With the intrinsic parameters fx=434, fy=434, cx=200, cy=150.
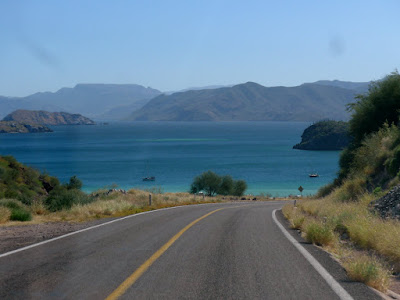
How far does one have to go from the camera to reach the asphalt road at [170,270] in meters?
5.66

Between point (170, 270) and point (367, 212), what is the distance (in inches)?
275

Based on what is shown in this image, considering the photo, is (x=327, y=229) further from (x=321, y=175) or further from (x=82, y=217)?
(x=321, y=175)

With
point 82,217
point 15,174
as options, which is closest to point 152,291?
point 82,217

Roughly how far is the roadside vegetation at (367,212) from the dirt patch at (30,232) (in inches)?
243

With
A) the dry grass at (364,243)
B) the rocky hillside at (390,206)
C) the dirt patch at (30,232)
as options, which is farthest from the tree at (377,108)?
the dirt patch at (30,232)

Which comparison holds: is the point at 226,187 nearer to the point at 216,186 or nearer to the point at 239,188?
the point at 216,186

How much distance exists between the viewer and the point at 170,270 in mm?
6883

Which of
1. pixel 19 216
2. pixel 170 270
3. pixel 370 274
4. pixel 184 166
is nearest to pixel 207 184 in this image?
pixel 184 166

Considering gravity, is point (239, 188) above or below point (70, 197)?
below

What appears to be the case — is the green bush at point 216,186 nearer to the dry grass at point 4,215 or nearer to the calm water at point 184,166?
the calm water at point 184,166

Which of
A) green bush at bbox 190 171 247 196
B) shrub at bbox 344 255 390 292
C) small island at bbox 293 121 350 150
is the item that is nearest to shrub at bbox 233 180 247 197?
green bush at bbox 190 171 247 196

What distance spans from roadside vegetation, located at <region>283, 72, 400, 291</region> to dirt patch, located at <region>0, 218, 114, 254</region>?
6174 millimetres

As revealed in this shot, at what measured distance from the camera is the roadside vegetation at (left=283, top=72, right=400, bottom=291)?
744 centimetres

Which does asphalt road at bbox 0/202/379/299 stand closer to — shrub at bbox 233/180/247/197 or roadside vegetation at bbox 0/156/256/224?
roadside vegetation at bbox 0/156/256/224
